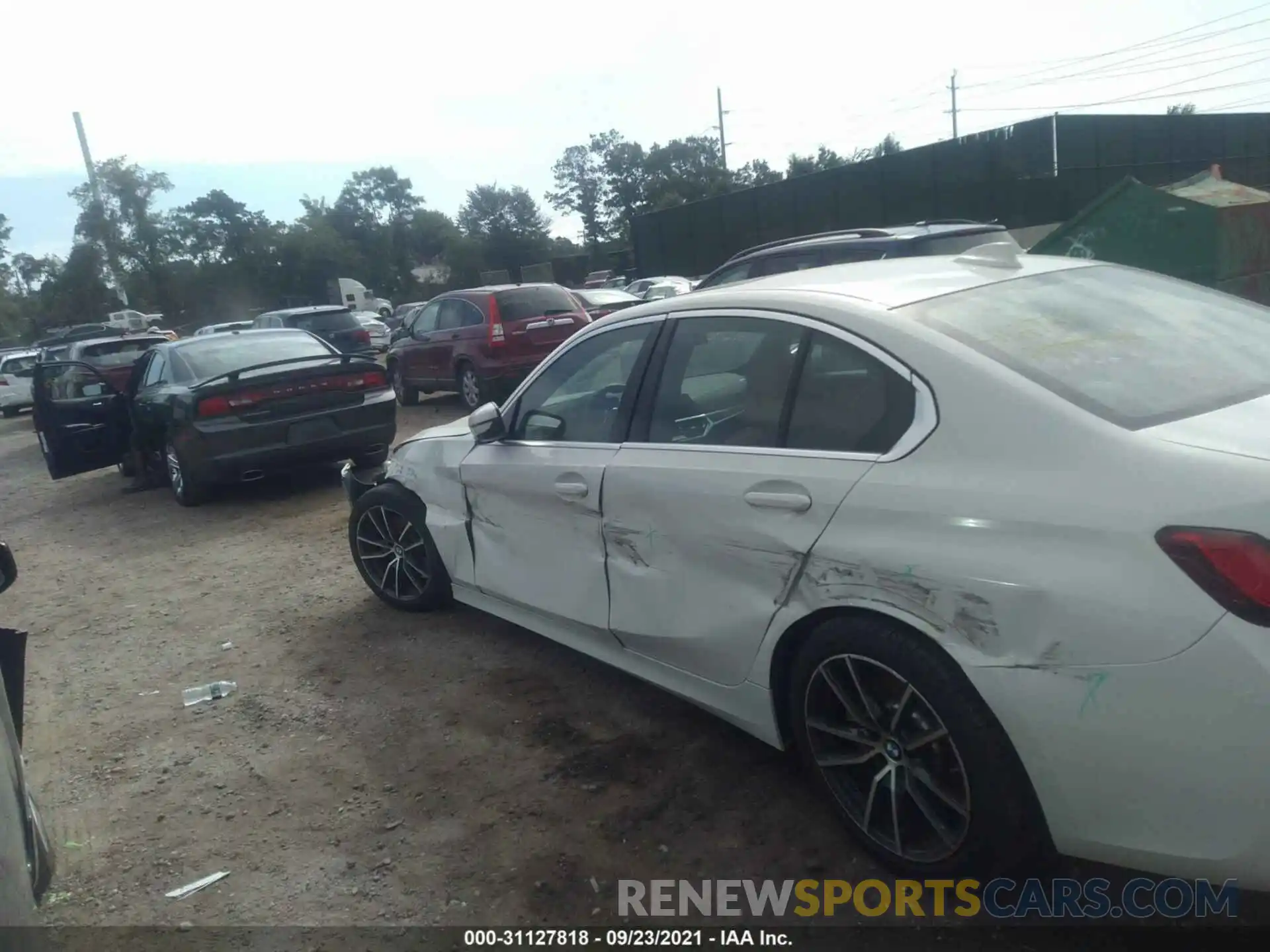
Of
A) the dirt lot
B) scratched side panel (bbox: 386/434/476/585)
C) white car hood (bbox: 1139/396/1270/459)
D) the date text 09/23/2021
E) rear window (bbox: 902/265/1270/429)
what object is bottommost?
the date text 09/23/2021

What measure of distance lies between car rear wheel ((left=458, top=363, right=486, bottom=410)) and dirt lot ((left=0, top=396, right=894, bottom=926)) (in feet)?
23.4

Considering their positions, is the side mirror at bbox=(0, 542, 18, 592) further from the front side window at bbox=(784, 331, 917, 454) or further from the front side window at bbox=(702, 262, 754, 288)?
the front side window at bbox=(702, 262, 754, 288)

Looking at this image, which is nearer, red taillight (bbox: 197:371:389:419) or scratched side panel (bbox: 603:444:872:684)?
scratched side panel (bbox: 603:444:872:684)

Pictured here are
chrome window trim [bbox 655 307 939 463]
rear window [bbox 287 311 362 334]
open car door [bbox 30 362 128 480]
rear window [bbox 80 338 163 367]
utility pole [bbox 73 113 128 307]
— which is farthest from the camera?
utility pole [bbox 73 113 128 307]

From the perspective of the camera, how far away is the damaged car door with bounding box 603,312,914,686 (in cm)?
275

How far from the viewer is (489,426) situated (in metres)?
4.23

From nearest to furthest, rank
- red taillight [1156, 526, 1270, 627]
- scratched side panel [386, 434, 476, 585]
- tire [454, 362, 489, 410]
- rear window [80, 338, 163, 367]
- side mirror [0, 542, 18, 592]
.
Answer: red taillight [1156, 526, 1270, 627], side mirror [0, 542, 18, 592], scratched side panel [386, 434, 476, 585], tire [454, 362, 489, 410], rear window [80, 338, 163, 367]

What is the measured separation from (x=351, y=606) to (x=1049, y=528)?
4326 mm

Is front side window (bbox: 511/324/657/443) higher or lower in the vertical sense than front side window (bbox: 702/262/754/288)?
lower

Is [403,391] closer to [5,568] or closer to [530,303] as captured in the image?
[530,303]

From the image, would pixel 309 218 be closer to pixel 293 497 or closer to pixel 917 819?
pixel 293 497

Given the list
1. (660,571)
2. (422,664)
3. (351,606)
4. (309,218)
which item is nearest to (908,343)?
(660,571)

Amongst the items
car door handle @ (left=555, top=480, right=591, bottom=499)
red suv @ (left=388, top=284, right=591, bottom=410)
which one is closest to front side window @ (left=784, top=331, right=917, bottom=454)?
car door handle @ (left=555, top=480, right=591, bottom=499)

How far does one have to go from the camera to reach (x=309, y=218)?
74938mm
